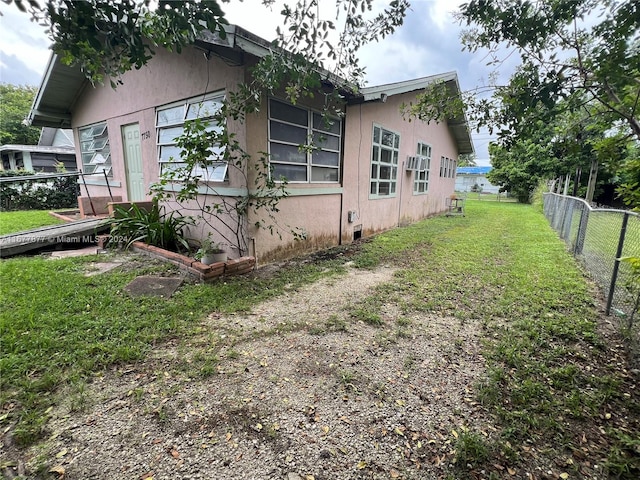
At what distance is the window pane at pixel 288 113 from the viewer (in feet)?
15.9

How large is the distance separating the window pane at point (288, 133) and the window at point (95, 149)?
5362 millimetres

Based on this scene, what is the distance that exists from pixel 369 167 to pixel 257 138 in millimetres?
3687

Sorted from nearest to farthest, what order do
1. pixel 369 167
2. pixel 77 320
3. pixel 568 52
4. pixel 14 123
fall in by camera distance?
1. pixel 568 52
2. pixel 77 320
3. pixel 369 167
4. pixel 14 123

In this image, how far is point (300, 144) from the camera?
17.1 feet

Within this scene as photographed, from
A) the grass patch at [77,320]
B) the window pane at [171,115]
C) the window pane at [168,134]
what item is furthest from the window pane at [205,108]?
the grass patch at [77,320]

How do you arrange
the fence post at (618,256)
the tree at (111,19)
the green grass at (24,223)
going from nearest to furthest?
the tree at (111,19) → the fence post at (618,256) → the green grass at (24,223)

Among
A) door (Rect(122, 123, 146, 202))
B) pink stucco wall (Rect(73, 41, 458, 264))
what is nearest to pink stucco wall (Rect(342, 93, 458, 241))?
pink stucco wall (Rect(73, 41, 458, 264))

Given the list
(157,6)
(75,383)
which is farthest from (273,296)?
(157,6)

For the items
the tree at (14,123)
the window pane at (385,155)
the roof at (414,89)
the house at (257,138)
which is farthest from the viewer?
the tree at (14,123)

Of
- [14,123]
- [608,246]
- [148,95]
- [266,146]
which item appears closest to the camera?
[608,246]

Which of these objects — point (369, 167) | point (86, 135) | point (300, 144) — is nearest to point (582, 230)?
point (369, 167)

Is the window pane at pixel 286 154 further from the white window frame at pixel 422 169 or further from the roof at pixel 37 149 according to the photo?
the roof at pixel 37 149

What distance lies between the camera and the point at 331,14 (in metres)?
2.70

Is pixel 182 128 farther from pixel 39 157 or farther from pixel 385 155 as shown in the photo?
pixel 39 157
